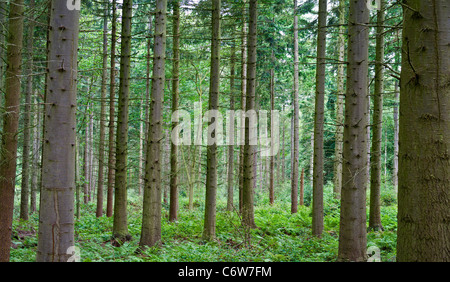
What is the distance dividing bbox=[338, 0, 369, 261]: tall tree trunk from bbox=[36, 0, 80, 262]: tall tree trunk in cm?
520

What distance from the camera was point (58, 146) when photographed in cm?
435

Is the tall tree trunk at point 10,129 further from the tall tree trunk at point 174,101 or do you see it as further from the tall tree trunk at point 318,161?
the tall tree trunk at point 318,161

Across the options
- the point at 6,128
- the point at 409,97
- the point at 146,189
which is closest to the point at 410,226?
the point at 409,97

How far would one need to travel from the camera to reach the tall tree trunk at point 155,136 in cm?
937

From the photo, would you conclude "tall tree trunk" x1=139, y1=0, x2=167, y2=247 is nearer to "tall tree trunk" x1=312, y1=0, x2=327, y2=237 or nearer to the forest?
the forest

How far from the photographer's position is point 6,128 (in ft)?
26.0

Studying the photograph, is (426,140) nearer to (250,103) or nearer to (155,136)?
(155,136)

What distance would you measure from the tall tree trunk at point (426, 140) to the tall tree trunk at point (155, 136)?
7166mm

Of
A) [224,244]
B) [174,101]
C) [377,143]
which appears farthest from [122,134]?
[377,143]

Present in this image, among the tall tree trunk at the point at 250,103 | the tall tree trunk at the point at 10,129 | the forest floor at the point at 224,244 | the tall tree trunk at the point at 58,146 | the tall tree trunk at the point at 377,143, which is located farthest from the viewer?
the tall tree trunk at the point at 250,103

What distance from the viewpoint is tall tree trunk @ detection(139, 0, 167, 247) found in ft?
30.7

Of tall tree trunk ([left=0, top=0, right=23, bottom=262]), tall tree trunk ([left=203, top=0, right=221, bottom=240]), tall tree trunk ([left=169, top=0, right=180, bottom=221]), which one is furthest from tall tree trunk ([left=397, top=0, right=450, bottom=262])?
tall tree trunk ([left=169, top=0, right=180, bottom=221])

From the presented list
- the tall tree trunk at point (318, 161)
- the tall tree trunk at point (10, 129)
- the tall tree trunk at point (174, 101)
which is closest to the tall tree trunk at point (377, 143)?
the tall tree trunk at point (318, 161)
